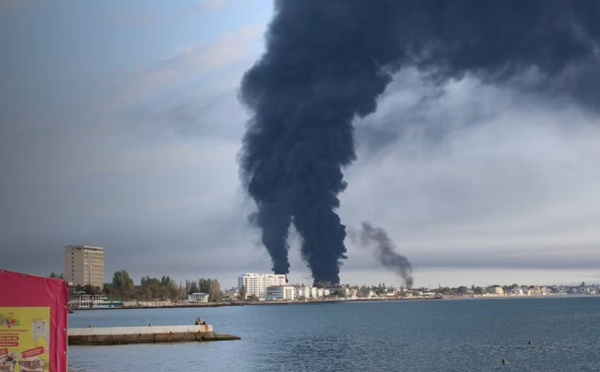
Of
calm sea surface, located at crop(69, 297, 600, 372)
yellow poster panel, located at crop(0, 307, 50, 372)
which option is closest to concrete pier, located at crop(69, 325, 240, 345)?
calm sea surface, located at crop(69, 297, 600, 372)

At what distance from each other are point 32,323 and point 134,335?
5631cm

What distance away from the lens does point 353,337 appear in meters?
81.4

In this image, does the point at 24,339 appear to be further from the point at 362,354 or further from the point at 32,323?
the point at 362,354

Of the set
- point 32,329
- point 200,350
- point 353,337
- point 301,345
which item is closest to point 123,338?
point 200,350

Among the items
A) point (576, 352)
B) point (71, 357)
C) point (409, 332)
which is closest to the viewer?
point (71, 357)

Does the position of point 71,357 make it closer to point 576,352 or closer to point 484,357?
point 484,357

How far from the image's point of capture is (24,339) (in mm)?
12844

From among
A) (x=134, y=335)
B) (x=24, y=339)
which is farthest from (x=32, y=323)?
(x=134, y=335)

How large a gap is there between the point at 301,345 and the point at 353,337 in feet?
40.9

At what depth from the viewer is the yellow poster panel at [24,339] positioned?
1270 centimetres

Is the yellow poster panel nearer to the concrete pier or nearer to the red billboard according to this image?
the red billboard

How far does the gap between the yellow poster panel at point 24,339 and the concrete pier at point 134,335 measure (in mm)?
54900

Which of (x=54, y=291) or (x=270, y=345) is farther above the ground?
(x=54, y=291)

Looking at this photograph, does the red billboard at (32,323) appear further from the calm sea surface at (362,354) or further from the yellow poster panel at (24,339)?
the calm sea surface at (362,354)
